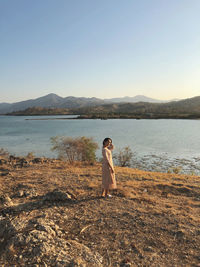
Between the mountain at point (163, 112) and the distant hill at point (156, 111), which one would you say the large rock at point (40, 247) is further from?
the mountain at point (163, 112)

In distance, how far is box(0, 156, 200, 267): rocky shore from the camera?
3668mm

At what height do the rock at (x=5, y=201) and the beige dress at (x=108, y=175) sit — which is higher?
the beige dress at (x=108, y=175)

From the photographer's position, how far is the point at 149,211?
5.82 meters

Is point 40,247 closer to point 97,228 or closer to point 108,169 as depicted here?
point 97,228

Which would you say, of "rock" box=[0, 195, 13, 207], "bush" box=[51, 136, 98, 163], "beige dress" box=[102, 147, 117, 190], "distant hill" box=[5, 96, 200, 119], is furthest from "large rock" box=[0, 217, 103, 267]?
"distant hill" box=[5, 96, 200, 119]

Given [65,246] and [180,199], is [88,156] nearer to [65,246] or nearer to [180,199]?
[180,199]

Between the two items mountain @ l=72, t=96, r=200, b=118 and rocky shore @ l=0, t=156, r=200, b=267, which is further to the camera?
mountain @ l=72, t=96, r=200, b=118

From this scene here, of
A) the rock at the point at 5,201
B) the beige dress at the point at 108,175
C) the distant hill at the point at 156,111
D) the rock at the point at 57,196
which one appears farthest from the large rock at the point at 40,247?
Result: the distant hill at the point at 156,111

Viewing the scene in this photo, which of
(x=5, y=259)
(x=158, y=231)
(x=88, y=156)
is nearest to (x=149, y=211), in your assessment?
(x=158, y=231)

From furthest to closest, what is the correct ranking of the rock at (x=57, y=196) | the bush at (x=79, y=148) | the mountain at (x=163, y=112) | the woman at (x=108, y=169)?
the mountain at (x=163, y=112) < the bush at (x=79, y=148) < the woman at (x=108, y=169) < the rock at (x=57, y=196)

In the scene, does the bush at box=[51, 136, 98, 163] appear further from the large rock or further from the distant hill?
the distant hill

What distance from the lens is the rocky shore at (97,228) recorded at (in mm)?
3668

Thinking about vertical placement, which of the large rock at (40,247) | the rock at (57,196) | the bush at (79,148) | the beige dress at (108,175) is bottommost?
the bush at (79,148)

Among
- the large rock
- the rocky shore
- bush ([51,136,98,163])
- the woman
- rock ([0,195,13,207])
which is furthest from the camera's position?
bush ([51,136,98,163])
